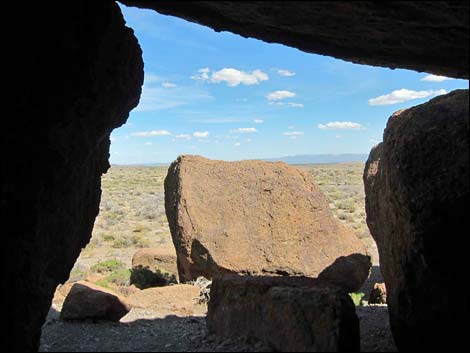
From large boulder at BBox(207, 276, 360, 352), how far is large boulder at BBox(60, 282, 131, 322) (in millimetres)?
1786

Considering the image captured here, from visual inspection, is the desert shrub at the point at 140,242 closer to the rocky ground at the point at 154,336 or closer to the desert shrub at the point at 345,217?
the desert shrub at the point at 345,217

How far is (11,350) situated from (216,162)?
309 inches

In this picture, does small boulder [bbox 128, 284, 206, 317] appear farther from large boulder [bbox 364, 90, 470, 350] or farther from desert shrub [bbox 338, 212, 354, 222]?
desert shrub [bbox 338, 212, 354, 222]

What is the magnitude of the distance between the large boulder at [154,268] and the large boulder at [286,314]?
20.5ft

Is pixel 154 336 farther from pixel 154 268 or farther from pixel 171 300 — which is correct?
pixel 154 268

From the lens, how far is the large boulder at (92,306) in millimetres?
7184

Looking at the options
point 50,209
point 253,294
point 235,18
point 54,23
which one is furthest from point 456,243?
point 54,23

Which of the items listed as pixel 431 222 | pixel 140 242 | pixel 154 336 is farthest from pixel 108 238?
pixel 431 222

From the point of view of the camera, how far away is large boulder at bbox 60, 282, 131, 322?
7.18 metres

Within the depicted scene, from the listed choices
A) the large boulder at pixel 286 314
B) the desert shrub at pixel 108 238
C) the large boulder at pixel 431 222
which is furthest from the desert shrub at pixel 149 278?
the desert shrub at pixel 108 238

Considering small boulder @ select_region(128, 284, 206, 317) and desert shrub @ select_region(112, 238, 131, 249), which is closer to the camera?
small boulder @ select_region(128, 284, 206, 317)

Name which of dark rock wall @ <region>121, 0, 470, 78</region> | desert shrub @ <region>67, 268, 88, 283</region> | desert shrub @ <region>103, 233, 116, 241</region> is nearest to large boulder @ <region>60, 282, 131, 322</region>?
dark rock wall @ <region>121, 0, 470, 78</region>

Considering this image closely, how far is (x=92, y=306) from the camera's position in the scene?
7.21 meters

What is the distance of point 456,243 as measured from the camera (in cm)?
486
